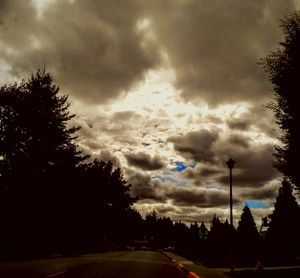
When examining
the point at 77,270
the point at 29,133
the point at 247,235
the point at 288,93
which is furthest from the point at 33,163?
the point at 247,235

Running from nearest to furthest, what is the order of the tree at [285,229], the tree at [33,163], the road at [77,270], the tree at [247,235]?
the road at [77,270] → the tree at [33,163] → the tree at [285,229] → the tree at [247,235]

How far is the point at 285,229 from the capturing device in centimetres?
5422

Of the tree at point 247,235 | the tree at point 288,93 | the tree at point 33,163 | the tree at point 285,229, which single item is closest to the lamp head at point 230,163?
the tree at point 288,93

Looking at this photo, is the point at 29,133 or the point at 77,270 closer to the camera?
the point at 77,270

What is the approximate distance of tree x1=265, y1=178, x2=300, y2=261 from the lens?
176 ft

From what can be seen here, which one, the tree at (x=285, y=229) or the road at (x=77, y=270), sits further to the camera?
the tree at (x=285, y=229)

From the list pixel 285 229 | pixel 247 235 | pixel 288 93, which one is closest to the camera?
pixel 288 93

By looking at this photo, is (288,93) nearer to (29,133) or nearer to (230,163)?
(230,163)

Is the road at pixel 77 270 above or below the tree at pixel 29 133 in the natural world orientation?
below

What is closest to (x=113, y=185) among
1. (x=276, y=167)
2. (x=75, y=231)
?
(x=75, y=231)

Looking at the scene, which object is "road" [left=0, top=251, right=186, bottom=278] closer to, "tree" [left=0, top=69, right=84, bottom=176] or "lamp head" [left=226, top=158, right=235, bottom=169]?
"lamp head" [left=226, top=158, right=235, bottom=169]

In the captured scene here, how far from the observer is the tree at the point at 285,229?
→ 53.6m

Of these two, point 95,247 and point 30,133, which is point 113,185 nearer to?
point 95,247

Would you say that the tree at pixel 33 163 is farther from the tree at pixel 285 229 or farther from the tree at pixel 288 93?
the tree at pixel 285 229
